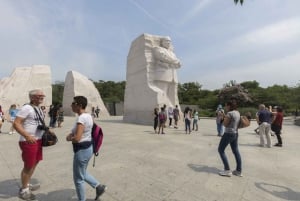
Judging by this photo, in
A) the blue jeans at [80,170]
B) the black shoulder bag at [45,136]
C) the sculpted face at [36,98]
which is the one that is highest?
the sculpted face at [36,98]

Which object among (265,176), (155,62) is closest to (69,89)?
(155,62)

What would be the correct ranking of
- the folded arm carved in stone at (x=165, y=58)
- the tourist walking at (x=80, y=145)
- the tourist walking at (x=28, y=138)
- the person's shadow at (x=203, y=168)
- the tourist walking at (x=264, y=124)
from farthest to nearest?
the folded arm carved in stone at (x=165, y=58) < the tourist walking at (x=264, y=124) < the person's shadow at (x=203, y=168) < the tourist walking at (x=28, y=138) < the tourist walking at (x=80, y=145)

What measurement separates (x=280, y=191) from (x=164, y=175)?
84.6 inches

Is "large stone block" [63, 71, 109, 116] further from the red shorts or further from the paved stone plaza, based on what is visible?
the red shorts

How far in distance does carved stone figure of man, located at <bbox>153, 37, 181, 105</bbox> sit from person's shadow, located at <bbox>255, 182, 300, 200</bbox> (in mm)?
13326

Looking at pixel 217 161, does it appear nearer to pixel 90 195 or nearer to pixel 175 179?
pixel 175 179

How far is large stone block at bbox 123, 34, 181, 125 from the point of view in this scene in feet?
57.6

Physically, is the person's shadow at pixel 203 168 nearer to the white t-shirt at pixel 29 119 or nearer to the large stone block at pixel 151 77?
the white t-shirt at pixel 29 119

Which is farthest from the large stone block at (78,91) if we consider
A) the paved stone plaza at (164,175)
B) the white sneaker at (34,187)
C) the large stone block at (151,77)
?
the white sneaker at (34,187)

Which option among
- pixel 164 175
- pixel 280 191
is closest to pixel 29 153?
pixel 164 175

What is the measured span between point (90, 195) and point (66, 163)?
2.39 metres

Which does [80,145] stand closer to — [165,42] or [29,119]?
[29,119]

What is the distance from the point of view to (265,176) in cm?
571

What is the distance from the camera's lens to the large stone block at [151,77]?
1755 cm
